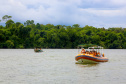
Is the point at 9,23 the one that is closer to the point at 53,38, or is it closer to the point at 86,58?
the point at 53,38

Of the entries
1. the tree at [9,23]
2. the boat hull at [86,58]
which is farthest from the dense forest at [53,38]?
the boat hull at [86,58]

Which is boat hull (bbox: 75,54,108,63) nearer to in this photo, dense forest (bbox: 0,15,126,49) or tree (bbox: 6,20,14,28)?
dense forest (bbox: 0,15,126,49)

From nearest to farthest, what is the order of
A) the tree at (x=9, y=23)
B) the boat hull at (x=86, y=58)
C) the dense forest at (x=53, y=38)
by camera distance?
the boat hull at (x=86, y=58)
the dense forest at (x=53, y=38)
the tree at (x=9, y=23)

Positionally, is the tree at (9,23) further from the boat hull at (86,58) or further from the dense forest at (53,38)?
the boat hull at (86,58)

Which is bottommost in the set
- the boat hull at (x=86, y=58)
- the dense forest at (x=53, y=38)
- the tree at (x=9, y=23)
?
the boat hull at (x=86, y=58)

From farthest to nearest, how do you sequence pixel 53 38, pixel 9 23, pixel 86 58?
pixel 9 23 → pixel 53 38 → pixel 86 58

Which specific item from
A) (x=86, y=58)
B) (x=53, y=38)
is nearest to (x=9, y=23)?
(x=53, y=38)

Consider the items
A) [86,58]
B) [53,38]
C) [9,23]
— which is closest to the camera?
[86,58]

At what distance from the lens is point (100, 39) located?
160375 millimetres

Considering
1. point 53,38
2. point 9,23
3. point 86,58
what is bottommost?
point 86,58

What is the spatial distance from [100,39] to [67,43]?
20961 mm

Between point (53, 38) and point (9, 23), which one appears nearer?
point (53, 38)

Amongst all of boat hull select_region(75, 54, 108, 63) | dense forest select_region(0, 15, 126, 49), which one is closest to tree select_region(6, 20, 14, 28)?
dense forest select_region(0, 15, 126, 49)

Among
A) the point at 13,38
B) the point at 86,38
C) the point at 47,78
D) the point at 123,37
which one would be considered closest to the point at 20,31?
the point at 13,38
